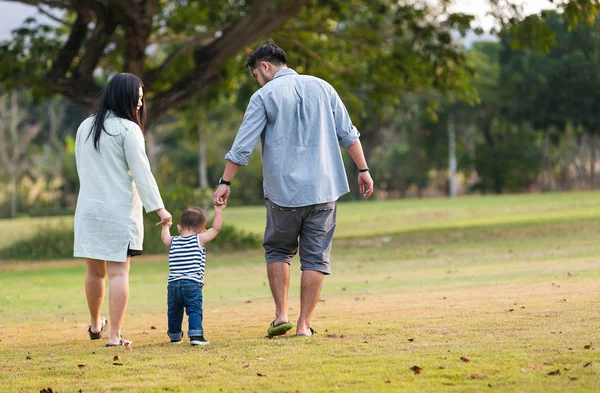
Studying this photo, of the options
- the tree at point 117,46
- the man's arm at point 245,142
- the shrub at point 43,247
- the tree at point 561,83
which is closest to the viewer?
the man's arm at point 245,142

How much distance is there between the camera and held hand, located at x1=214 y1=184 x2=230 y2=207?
24.6ft

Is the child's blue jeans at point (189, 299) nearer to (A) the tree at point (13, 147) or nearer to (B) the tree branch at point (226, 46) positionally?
(B) the tree branch at point (226, 46)

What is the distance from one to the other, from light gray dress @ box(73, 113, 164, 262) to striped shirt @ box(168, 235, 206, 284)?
1.07ft

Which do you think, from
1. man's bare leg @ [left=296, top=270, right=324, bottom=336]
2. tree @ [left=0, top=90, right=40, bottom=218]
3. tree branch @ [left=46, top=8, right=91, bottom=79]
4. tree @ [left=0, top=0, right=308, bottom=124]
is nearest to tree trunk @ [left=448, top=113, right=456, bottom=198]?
tree @ [left=0, top=90, right=40, bottom=218]

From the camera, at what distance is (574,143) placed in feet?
237

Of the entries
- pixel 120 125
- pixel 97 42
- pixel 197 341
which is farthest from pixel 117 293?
pixel 97 42

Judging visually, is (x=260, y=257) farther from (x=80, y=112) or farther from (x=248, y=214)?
(x=80, y=112)

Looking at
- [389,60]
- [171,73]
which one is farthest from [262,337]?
[171,73]

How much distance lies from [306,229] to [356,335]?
2.84ft

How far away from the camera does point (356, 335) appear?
756cm

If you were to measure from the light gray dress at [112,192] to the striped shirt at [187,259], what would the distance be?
0.32 m

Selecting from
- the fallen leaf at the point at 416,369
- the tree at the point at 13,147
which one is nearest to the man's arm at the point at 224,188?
the fallen leaf at the point at 416,369

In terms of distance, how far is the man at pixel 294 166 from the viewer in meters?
7.68

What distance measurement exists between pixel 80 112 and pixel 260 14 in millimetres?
56470
